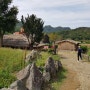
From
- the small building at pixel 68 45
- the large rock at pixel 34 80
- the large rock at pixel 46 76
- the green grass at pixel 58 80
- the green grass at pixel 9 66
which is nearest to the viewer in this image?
the large rock at pixel 34 80

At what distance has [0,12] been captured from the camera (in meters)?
62.1

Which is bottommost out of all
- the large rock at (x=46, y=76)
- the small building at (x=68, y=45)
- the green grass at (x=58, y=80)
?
the small building at (x=68, y=45)

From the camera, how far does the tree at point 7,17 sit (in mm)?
61875

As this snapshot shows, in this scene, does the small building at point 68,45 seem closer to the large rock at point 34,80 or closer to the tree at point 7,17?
the tree at point 7,17

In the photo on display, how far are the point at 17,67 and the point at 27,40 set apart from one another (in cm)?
3899

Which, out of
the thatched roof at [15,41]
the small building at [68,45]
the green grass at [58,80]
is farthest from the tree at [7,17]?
the green grass at [58,80]

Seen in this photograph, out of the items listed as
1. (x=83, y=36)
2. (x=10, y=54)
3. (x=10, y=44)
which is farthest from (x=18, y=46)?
(x=83, y=36)

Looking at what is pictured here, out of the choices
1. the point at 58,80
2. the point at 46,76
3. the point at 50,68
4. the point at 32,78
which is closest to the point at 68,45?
the point at 50,68

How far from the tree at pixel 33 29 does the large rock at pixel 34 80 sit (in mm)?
42510

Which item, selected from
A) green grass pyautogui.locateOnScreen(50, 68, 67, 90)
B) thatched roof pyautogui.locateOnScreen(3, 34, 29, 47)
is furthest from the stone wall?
thatched roof pyautogui.locateOnScreen(3, 34, 29, 47)

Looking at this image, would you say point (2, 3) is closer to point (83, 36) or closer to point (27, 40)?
point (27, 40)

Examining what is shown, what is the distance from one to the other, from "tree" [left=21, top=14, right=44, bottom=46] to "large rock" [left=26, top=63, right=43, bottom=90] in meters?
42.5

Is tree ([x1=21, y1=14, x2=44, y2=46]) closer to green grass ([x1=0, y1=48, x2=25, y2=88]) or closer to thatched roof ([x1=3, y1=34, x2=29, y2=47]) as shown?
thatched roof ([x1=3, y1=34, x2=29, y2=47])

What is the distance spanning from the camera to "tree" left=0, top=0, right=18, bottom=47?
61.9 metres
